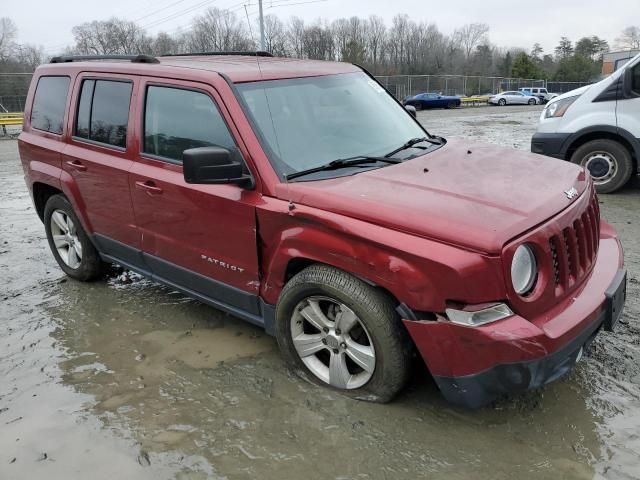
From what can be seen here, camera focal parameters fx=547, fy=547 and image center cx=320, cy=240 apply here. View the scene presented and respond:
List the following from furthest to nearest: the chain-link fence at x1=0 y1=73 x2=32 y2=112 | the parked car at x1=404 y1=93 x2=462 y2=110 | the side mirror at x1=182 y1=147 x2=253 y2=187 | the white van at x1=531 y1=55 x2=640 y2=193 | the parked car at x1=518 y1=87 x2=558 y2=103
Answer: the parked car at x1=518 y1=87 x2=558 y2=103, the parked car at x1=404 y1=93 x2=462 y2=110, the chain-link fence at x1=0 y1=73 x2=32 y2=112, the white van at x1=531 y1=55 x2=640 y2=193, the side mirror at x1=182 y1=147 x2=253 y2=187

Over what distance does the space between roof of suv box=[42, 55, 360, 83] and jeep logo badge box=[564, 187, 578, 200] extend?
1850 mm

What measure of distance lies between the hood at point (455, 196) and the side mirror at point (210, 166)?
0.94ft

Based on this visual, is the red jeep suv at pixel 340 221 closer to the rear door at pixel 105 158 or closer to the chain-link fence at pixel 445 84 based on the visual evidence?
the rear door at pixel 105 158

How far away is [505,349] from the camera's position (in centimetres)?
245

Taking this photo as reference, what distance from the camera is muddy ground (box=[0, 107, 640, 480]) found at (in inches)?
103

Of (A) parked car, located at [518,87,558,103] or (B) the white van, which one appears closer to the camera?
(B) the white van

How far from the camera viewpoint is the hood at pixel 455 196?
252 cm

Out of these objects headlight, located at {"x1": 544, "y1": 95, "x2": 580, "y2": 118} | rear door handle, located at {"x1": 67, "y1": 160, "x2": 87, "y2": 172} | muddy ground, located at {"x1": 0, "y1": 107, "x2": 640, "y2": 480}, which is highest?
headlight, located at {"x1": 544, "y1": 95, "x2": 580, "y2": 118}

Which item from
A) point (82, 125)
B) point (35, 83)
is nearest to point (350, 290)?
point (82, 125)

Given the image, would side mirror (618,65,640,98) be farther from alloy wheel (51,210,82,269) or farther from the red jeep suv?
alloy wheel (51,210,82,269)

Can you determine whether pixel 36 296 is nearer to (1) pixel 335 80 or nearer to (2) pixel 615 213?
(1) pixel 335 80

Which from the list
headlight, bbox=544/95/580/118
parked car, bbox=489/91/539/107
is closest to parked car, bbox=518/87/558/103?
parked car, bbox=489/91/539/107

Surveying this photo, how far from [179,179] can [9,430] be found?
5.64 ft

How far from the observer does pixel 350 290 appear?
280 centimetres
